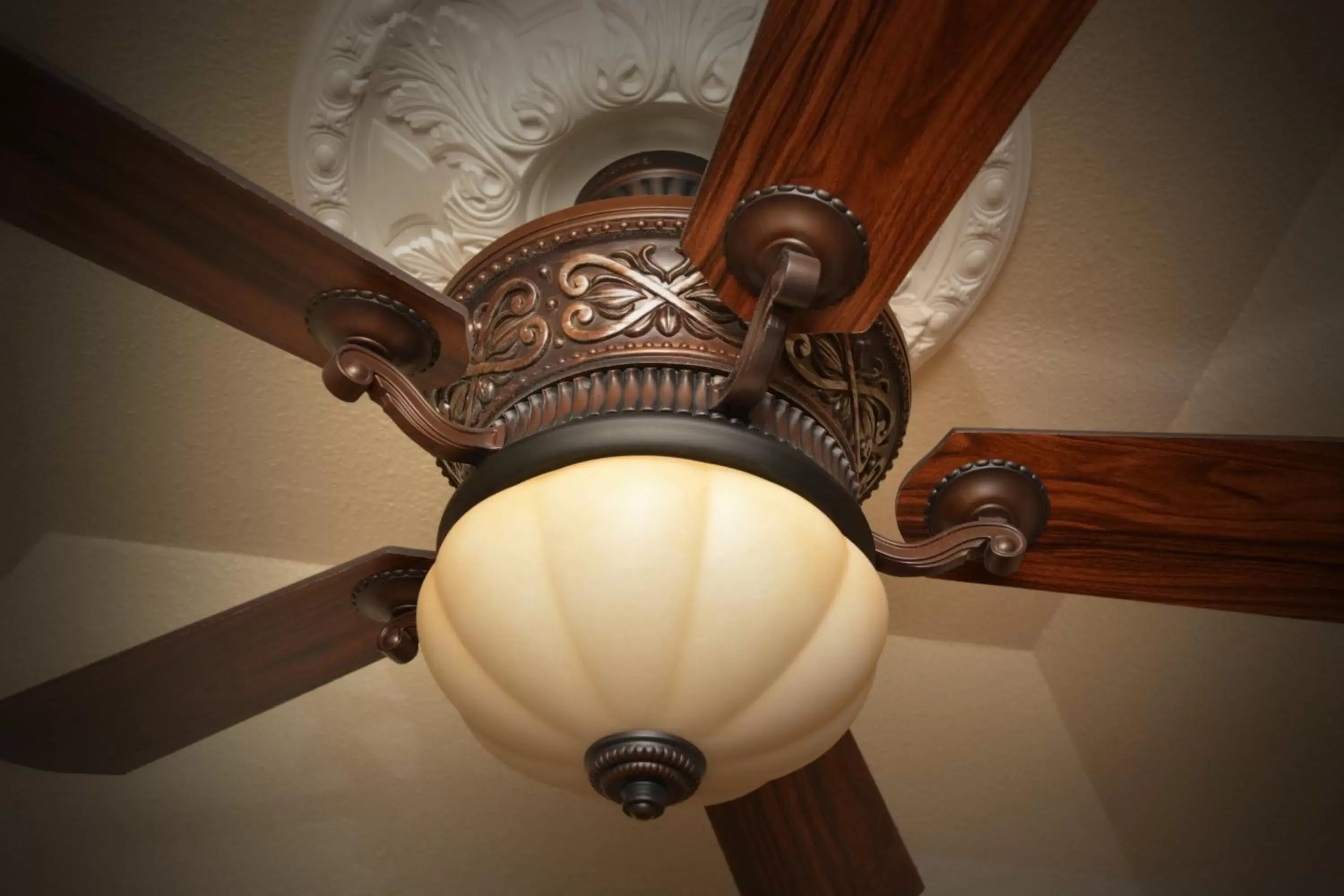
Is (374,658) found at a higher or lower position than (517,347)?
lower

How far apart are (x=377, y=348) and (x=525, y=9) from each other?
0.49 metres

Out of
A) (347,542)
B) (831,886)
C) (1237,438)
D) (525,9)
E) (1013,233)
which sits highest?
(525,9)

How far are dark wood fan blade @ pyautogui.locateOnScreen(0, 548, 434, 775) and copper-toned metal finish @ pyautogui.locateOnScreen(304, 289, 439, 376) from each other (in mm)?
187

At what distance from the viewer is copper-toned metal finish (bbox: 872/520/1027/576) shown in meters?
0.82

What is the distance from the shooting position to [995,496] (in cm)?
85

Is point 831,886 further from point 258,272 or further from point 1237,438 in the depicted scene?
point 258,272

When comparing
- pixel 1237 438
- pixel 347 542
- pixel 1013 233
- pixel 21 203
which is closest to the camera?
pixel 21 203

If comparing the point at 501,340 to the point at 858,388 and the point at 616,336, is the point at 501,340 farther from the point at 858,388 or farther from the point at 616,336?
the point at 858,388

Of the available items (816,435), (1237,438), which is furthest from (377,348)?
(1237,438)

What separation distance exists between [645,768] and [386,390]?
0.32 meters

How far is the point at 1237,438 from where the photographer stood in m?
0.79

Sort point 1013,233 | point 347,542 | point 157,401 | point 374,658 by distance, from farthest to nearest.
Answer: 1. point 347,542
2. point 157,401
3. point 1013,233
4. point 374,658

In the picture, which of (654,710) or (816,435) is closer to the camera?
(654,710)

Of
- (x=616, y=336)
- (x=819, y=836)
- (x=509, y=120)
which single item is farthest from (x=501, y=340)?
(x=819, y=836)
